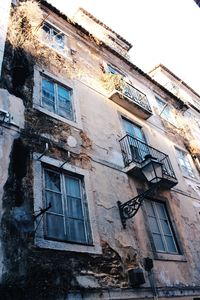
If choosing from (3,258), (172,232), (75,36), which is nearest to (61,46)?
(75,36)

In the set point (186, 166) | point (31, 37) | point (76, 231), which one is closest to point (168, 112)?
point (186, 166)

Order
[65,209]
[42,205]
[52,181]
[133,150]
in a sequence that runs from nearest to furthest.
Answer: [42,205], [65,209], [52,181], [133,150]

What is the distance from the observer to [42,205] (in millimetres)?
5516

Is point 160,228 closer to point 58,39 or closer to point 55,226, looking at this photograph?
point 55,226

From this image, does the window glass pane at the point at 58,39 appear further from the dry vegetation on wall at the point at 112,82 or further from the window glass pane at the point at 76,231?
the window glass pane at the point at 76,231

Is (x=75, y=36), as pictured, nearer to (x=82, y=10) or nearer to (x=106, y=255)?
(x=82, y=10)

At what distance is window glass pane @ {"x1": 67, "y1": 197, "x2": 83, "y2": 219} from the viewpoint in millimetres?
6104

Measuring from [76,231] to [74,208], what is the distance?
20.5 inches

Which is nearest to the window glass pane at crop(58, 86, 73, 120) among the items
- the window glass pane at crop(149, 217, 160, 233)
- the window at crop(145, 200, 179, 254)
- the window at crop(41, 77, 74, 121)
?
the window at crop(41, 77, 74, 121)

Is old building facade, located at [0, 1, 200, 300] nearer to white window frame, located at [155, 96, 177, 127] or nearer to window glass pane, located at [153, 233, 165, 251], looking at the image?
window glass pane, located at [153, 233, 165, 251]

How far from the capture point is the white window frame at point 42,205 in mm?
5141

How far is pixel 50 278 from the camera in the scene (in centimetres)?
477

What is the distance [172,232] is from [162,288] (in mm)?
2165

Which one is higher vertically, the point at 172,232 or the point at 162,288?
the point at 172,232
